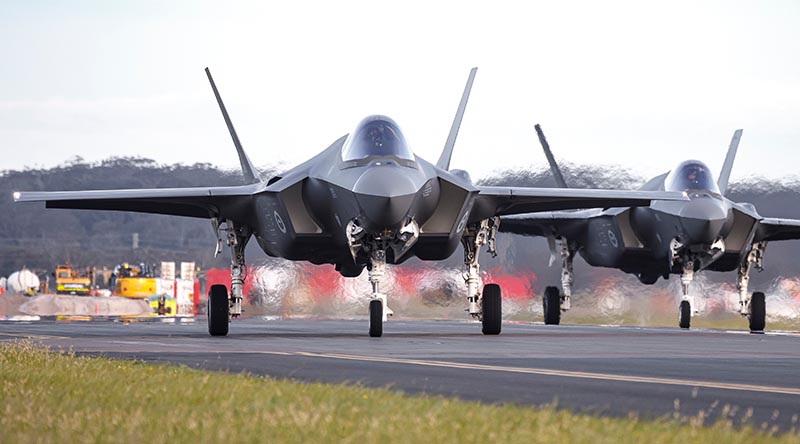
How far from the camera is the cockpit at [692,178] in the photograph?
27562mm

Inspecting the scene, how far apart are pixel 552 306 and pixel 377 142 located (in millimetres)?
14125

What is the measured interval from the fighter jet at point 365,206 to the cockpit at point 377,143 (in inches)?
0.9

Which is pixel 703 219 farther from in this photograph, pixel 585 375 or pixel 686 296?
pixel 585 375

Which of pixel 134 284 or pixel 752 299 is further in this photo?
pixel 134 284

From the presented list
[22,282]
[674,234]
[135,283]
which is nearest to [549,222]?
[674,234]

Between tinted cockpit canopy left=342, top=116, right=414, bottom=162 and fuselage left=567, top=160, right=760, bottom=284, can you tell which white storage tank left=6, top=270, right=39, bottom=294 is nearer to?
fuselage left=567, top=160, right=760, bottom=284

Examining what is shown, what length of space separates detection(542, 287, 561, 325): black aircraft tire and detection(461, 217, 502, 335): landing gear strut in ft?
33.4

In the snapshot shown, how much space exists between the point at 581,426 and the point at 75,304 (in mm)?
50708


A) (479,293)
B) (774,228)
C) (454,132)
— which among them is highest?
(454,132)

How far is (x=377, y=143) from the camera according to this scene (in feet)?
65.4

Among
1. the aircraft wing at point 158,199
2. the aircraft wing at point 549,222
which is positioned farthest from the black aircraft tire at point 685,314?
the aircraft wing at point 158,199

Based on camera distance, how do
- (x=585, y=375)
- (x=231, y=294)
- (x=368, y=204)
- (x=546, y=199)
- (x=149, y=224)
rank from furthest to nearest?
(x=149, y=224)
(x=546, y=199)
(x=231, y=294)
(x=368, y=204)
(x=585, y=375)

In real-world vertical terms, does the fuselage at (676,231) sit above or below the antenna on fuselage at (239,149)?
below

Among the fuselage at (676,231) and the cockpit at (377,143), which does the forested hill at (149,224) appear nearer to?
the fuselage at (676,231)
